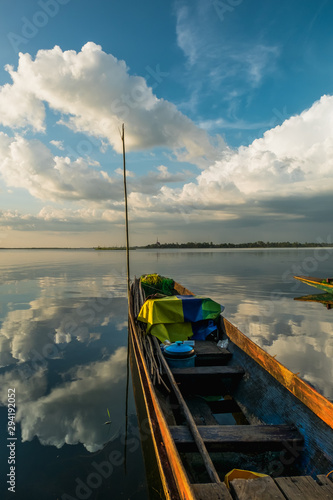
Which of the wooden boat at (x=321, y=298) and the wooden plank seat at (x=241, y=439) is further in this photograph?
the wooden boat at (x=321, y=298)

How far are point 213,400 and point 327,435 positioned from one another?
2.76m

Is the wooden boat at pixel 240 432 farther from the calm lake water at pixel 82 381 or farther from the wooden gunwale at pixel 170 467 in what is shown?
the calm lake water at pixel 82 381

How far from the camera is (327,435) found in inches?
141

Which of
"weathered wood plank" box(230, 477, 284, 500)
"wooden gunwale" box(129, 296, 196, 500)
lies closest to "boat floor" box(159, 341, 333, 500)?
"weathered wood plank" box(230, 477, 284, 500)

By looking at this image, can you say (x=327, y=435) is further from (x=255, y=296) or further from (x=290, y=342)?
(x=255, y=296)

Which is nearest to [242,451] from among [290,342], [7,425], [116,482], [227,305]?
[116,482]

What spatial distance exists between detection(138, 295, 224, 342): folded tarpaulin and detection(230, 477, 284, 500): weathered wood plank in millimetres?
4779

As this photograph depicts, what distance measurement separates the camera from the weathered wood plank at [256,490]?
9.11ft

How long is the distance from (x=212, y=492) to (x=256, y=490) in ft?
1.46

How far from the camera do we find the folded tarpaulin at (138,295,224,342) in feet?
25.5

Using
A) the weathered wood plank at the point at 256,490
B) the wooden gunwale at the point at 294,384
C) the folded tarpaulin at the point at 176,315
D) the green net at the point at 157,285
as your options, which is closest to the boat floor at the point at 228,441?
the weathered wood plank at the point at 256,490

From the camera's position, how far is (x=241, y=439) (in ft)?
12.7

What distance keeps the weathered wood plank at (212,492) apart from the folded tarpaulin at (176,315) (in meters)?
4.80

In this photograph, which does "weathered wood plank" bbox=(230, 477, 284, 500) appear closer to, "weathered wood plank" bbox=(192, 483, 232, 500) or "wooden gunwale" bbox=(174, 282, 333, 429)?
"weathered wood plank" bbox=(192, 483, 232, 500)
